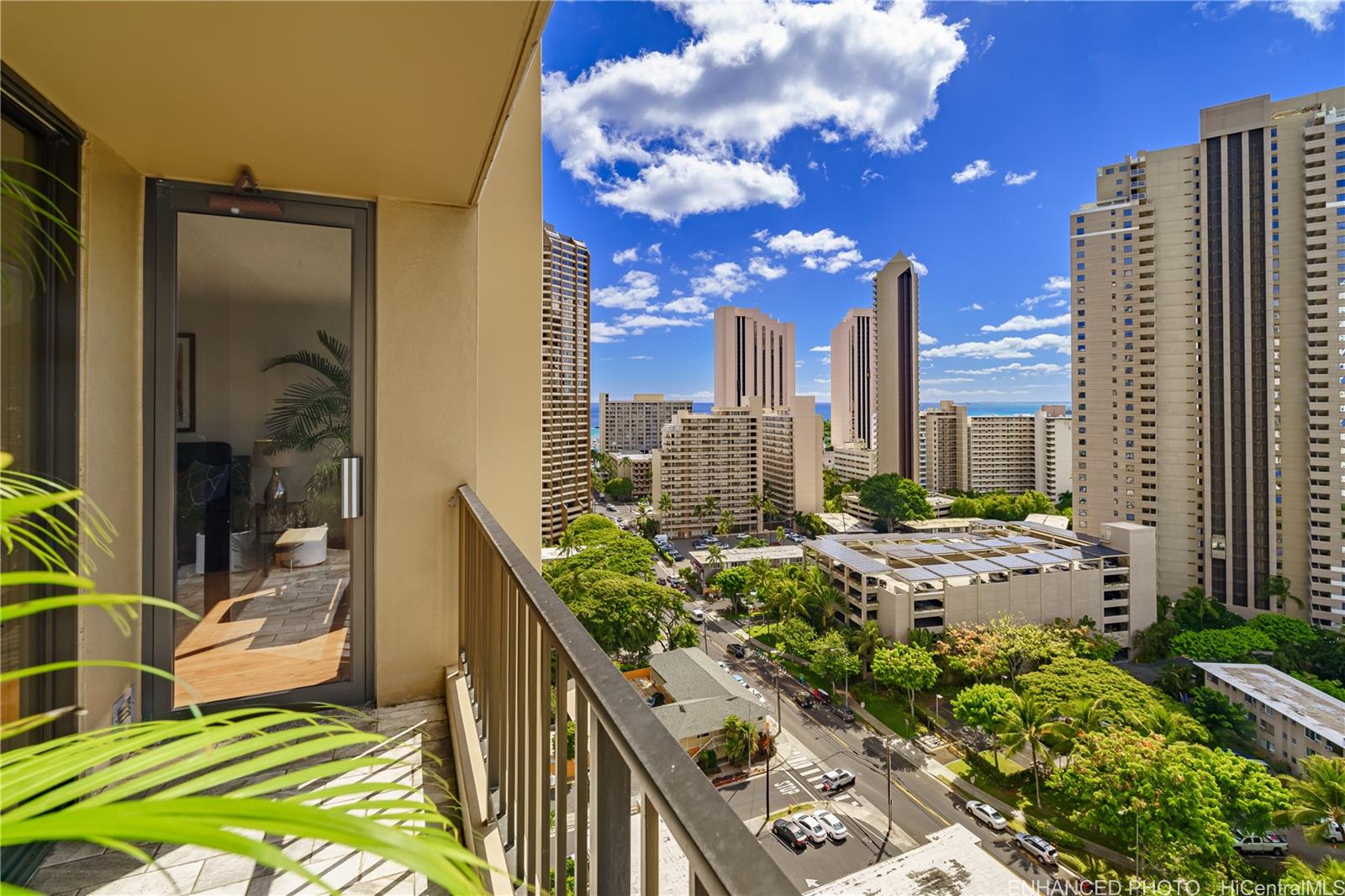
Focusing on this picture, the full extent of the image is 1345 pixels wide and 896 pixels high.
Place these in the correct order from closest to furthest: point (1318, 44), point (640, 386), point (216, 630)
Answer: point (216, 630) < point (1318, 44) < point (640, 386)

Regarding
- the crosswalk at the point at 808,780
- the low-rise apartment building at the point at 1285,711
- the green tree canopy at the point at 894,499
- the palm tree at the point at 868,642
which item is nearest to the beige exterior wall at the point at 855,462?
the green tree canopy at the point at 894,499

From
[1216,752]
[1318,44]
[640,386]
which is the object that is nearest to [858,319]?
[640,386]

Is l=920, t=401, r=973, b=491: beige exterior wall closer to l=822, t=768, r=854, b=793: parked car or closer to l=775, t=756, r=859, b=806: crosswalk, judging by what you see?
l=775, t=756, r=859, b=806: crosswalk

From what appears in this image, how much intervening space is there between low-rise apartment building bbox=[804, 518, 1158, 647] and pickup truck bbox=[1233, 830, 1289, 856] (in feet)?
20.9

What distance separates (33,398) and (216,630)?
0.96 m

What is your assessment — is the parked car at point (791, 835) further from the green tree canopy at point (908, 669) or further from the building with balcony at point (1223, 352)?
the building with balcony at point (1223, 352)

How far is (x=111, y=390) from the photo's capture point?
1.71 m

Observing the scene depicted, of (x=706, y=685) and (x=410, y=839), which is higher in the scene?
(x=410, y=839)

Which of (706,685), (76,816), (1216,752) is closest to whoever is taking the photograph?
(76,816)

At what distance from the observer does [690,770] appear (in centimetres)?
47

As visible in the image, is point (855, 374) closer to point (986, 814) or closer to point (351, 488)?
point (986, 814)

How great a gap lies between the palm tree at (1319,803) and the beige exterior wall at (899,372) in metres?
29.5

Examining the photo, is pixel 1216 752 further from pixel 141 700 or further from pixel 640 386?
pixel 640 386

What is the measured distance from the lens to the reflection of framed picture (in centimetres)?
194
